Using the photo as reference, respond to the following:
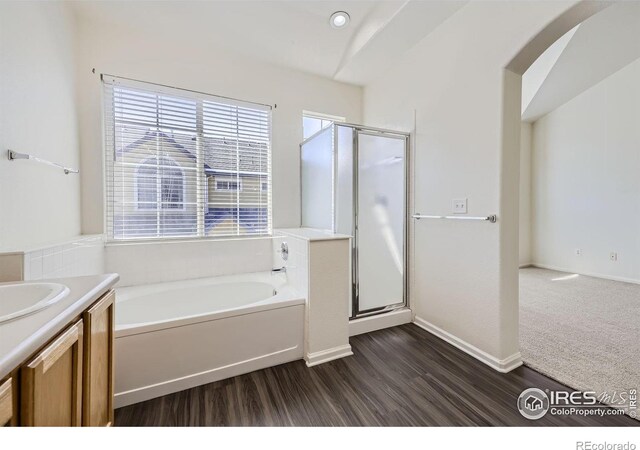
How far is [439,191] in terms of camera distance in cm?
220

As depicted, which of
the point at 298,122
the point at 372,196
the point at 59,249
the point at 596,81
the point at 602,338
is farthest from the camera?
the point at 596,81

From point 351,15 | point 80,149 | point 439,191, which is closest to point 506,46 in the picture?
point 439,191

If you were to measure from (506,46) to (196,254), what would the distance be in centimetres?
288

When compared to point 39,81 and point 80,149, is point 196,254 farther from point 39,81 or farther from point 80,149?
point 39,81

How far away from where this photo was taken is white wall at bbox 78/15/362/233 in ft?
7.03

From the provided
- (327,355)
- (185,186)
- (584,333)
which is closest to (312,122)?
(185,186)

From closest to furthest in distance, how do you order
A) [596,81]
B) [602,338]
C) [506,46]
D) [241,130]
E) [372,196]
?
[506,46] → [602,338] → [372,196] → [241,130] → [596,81]

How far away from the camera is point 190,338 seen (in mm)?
1589

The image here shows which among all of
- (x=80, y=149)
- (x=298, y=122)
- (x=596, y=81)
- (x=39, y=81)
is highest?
(x=596, y=81)

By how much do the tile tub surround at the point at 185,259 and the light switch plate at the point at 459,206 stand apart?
1787 millimetres

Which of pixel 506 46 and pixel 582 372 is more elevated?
pixel 506 46

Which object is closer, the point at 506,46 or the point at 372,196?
the point at 506,46
